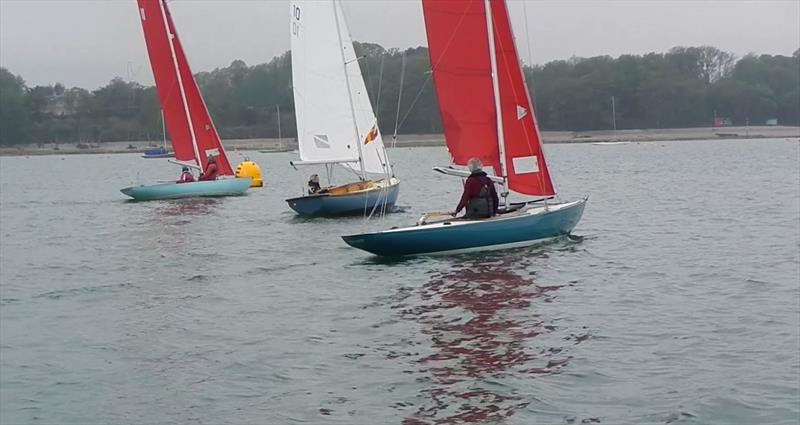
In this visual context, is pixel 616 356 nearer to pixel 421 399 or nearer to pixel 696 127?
pixel 421 399

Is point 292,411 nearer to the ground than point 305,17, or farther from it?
nearer to the ground

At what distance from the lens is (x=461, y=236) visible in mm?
17203

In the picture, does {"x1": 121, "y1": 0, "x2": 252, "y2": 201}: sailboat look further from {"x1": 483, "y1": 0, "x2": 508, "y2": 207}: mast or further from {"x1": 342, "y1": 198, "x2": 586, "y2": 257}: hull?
{"x1": 342, "y1": 198, "x2": 586, "y2": 257}: hull

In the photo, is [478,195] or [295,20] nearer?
[478,195]

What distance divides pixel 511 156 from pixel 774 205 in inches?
524

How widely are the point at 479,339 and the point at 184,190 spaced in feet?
70.7

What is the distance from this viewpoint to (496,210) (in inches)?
699

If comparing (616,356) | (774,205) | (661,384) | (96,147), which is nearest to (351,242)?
(616,356)

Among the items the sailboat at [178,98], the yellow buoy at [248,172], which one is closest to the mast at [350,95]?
the sailboat at [178,98]

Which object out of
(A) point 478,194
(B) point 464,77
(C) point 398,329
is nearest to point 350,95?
(B) point 464,77

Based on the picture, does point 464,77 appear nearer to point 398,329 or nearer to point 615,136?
point 398,329

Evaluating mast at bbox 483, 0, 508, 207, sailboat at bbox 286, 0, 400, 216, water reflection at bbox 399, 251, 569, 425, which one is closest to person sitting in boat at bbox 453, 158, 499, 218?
water reflection at bbox 399, 251, 569, 425

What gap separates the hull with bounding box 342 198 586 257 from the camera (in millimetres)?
17109

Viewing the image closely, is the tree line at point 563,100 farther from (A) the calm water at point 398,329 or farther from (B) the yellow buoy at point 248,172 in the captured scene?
(A) the calm water at point 398,329
